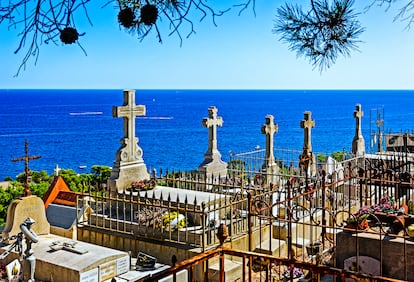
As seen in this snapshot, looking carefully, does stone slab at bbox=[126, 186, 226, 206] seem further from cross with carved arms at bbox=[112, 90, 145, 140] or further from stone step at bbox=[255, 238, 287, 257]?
cross with carved arms at bbox=[112, 90, 145, 140]

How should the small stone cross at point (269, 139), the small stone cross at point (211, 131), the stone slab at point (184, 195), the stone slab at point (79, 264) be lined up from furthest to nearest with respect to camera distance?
the small stone cross at point (269, 139) → the small stone cross at point (211, 131) → the stone slab at point (184, 195) → the stone slab at point (79, 264)

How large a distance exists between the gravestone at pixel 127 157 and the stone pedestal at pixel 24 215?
186 centimetres

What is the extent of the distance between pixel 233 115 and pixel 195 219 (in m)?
128

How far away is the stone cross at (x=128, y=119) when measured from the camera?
11.3 metres

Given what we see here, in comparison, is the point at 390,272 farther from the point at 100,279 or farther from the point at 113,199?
the point at 113,199

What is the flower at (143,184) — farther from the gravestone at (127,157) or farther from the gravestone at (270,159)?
the gravestone at (270,159)

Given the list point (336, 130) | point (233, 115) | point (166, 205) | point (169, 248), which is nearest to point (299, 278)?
point (169, 248)

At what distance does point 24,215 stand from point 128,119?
3.39 m

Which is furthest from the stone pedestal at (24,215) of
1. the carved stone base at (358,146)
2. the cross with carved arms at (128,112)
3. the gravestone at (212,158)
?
the carved stone base at (358,146)

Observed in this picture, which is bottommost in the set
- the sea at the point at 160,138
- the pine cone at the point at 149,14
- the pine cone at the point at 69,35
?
the sea at the point at 160,138

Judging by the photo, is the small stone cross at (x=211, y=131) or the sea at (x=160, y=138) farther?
the sea at (x=160, y=138)

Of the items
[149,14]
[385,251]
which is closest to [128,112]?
[385,251]

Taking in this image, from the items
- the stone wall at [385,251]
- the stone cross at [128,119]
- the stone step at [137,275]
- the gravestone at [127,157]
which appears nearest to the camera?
the stone wall at [385,251]

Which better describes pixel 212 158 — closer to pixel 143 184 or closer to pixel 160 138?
pixel 143 184
